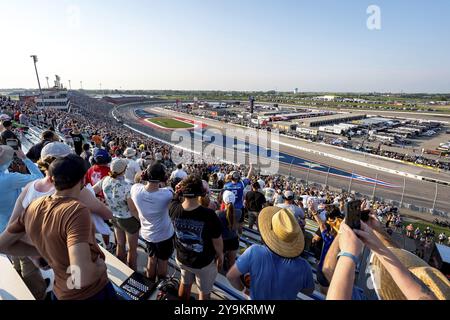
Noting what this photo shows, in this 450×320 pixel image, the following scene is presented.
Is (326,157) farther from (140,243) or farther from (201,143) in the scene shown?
(140,243)

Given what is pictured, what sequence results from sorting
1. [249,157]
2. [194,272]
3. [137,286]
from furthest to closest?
[249,157] → [137,286] → [194,272]

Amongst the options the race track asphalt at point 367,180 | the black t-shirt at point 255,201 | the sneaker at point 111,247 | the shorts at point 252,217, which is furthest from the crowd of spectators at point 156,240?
the race track asphalt at point 367,180

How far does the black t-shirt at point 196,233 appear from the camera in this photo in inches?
107

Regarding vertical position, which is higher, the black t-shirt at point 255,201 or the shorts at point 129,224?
the shorts at point 129,224

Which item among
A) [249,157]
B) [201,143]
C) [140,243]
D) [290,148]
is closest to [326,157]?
[290,148]

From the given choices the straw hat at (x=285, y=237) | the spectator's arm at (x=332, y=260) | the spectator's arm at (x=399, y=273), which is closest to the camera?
the spectator's arm at (x=399, y=273)

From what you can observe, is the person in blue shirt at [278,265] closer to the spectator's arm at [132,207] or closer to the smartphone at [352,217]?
the smartphone at [352,217]

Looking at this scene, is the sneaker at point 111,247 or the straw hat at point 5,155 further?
the sneaker at point 111,247

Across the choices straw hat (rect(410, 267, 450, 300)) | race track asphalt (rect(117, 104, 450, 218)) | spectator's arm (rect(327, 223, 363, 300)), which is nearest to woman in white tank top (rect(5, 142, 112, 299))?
spectator's arm (rect(327, 223, 363, 300))

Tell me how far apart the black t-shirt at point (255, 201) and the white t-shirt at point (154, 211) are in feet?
8.52

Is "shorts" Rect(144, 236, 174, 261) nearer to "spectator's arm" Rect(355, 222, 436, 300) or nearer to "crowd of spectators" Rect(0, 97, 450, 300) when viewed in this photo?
"crowd of spectators" Rect(0, 97, 450, 300)

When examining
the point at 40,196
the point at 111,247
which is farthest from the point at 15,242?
the point at 111,247
